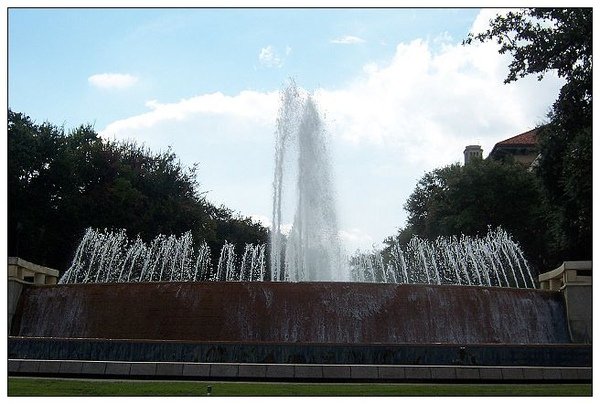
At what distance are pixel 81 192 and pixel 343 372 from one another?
25893 millimetres

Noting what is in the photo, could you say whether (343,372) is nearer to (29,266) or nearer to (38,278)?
(29,266)

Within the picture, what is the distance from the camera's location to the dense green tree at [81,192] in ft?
98.8

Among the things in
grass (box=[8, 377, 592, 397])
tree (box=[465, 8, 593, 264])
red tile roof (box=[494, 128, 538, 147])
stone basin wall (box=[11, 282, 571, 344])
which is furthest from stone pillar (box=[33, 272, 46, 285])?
red tile roof (box=[494, 128, 538, 147])

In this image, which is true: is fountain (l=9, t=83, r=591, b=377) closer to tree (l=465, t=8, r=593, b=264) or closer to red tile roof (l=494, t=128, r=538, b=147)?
tree (l=465, t=8, r=593, b=264)

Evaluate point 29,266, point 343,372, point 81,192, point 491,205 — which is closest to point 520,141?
point 491,205

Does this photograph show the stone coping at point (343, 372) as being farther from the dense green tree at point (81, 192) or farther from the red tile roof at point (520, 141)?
the red tile roof at point (520, 141)

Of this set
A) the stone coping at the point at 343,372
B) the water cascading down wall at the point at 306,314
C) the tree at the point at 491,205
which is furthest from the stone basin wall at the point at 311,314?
the tree at the point at 491,205

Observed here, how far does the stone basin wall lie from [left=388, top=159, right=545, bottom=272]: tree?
22133 mm

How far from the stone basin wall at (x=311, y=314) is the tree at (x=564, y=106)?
3740mm

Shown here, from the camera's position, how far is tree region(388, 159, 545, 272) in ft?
130

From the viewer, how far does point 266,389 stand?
34.8 feet

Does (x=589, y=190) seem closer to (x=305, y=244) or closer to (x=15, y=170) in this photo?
(x=305, y=244)
